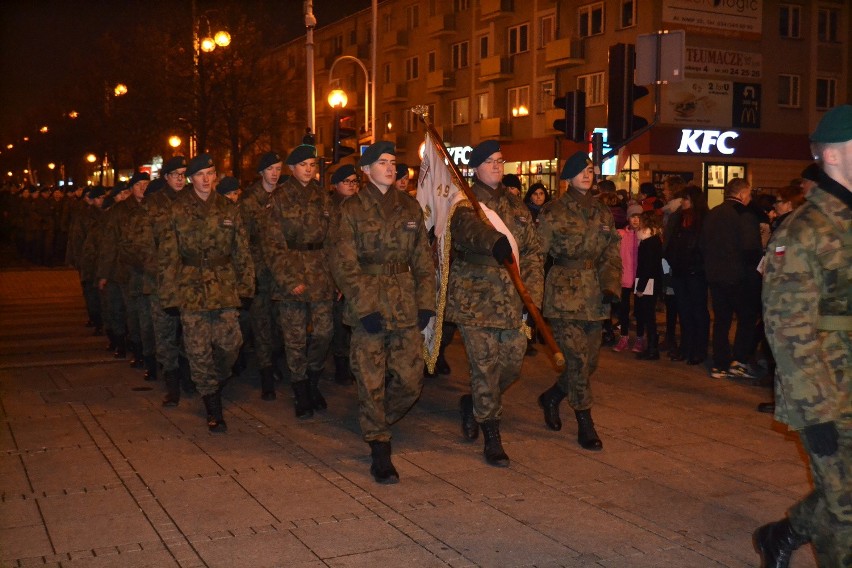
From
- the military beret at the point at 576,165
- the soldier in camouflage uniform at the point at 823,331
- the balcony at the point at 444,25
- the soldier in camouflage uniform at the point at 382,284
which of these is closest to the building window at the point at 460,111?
the balcony at the point at 444,25

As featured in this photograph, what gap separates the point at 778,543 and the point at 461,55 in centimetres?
4614

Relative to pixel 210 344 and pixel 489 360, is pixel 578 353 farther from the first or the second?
pixel 210 344

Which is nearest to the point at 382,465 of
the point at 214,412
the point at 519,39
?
the point at 214,412

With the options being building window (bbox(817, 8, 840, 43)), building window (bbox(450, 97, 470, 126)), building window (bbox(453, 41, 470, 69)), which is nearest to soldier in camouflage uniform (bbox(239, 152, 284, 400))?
building window (bbox(817, 8, 840, 43))

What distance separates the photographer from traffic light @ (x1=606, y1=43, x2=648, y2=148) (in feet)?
39.4

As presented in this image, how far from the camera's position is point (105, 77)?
37.7 meters

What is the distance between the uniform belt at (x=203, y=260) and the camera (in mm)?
8625

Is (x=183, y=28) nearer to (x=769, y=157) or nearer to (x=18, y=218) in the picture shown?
(x=18, y=218)

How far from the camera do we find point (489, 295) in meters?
7.25

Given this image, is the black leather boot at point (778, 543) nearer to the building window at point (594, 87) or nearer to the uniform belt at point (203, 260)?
the uniform belt at point (203, 260)

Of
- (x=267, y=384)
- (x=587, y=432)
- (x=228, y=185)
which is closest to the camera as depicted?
(x=587, y=432)

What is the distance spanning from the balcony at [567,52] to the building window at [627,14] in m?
2.44

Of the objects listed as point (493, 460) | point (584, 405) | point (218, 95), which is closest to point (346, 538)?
point (493, 460)

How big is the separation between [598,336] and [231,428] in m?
2.97
